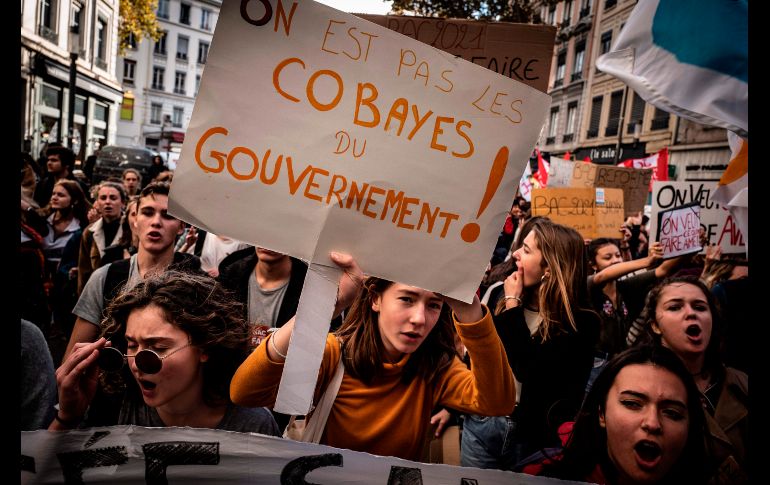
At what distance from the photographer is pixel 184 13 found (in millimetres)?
60906

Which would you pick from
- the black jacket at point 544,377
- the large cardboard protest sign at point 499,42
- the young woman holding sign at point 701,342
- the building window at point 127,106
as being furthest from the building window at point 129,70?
the young woman holding sign at point 701,342

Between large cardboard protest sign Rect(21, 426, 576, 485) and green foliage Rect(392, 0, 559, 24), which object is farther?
green foliage Rect(392, 0, 559, 24)

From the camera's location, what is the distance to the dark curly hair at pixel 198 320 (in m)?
1.92

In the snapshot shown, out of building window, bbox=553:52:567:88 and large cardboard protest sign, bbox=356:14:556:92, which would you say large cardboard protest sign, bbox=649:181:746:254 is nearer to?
large cardboard protest sign, bbox=356:14:556:92

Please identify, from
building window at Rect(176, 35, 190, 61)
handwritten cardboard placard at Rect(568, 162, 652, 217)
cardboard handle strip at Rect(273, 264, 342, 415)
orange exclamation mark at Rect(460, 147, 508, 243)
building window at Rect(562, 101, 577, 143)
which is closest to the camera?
cardboard handle strip at Rect(273, 264, 342, 415)

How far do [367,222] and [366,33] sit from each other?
0.52 metres

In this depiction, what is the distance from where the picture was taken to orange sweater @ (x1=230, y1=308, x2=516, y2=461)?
1.81 metres

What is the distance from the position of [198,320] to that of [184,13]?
66.8m

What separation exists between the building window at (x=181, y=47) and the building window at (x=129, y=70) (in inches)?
196

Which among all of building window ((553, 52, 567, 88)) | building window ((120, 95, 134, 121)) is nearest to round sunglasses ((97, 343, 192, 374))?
building window ((120, 95, 134, 121))

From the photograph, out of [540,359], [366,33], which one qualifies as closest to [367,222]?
[366,33]

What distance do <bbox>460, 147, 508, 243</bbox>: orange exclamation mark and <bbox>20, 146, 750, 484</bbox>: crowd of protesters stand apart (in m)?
0.22

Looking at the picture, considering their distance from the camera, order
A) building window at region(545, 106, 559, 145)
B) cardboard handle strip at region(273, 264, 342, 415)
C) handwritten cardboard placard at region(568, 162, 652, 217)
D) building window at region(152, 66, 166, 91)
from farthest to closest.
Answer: building window at region(152, 66, 166, 91), building window at region(545, 106, 559, 145), handwritten cardboard placard at region(568, 162, 652, 217), cardboard handle strip at region(273, 264, 342, 415)

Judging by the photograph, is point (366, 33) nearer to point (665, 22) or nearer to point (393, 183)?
point (393, 183)
